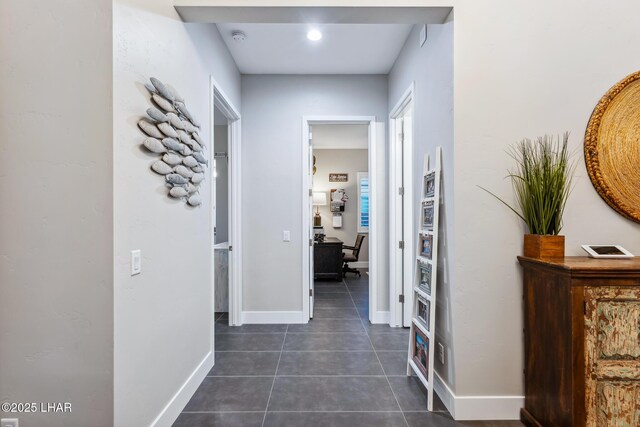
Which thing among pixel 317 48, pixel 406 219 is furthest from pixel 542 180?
pixel 317 48

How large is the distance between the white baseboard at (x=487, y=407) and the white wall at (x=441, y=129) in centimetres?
15

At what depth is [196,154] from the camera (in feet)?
7.14

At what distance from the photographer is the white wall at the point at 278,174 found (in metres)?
3.71

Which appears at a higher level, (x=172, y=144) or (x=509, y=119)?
(x=509, y=119)

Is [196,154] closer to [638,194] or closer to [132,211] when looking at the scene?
[132,211]

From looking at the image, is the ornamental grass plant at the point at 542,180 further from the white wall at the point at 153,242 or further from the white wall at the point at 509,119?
the white wall at the point at 153,242

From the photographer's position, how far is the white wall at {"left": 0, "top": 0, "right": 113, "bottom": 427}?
135 cm

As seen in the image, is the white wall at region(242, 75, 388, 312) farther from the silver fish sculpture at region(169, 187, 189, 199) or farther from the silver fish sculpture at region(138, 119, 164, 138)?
the silver fish sculpture at region(138, 119, 164, 138)

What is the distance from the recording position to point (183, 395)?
6.77 feet

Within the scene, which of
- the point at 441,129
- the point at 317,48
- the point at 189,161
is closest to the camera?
the point at 189,161

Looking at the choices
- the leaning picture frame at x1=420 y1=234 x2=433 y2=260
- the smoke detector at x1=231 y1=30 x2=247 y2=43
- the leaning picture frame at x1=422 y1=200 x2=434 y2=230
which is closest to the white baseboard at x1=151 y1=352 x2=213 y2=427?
the leaning picture frame at x1=420 y1=234 x2=433 y2=260

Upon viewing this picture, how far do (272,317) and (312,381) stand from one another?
54.7 inches

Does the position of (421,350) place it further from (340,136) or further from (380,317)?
(340,136)

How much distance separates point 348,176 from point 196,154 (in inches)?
226
